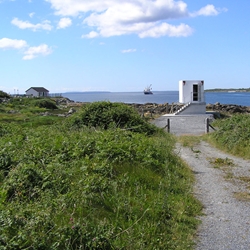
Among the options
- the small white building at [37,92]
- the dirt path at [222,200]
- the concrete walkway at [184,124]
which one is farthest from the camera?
the small white building at [37,92]

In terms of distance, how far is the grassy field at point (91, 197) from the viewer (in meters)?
5.04

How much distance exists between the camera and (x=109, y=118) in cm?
1853

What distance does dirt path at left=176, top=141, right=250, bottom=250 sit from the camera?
244 inches

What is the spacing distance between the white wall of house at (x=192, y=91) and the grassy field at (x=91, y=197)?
99.9ft

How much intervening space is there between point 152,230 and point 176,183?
3.12m

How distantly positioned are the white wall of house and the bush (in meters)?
22.2

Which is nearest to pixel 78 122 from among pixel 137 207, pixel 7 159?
pixel 7 159

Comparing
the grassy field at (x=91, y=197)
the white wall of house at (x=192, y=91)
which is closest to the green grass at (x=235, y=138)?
the grassy field at (x=91, y=197)

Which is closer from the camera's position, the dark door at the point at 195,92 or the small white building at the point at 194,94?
the small white building at the point at 194,94

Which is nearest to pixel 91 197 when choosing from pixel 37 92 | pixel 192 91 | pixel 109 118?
pixel 109 118

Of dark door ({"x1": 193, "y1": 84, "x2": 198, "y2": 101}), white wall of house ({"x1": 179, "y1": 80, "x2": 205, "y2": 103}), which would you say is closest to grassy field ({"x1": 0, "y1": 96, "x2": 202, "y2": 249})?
white wall of house ({"x1": 179, "y1": 80, "x2": 205, "y2": 103})

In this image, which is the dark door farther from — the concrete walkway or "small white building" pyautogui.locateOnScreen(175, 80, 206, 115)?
the concrete walkway

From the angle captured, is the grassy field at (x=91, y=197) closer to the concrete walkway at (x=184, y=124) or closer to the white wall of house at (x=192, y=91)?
the concrete walkway at (x=184, y=124)

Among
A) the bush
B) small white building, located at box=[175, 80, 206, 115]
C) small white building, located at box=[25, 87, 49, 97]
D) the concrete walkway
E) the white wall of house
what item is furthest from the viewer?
small white building, located at box=[25, 87, 49, 97]
